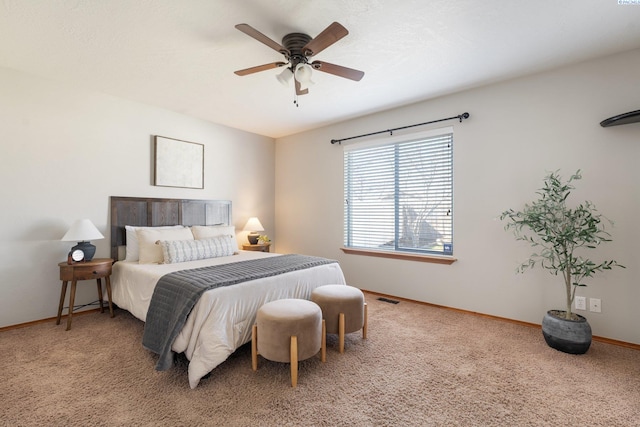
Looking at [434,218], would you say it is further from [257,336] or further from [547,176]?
[257,336]

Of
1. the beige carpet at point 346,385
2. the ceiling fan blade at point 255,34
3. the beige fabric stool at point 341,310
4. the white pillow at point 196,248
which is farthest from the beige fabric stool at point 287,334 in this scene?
the ceiling fan blade at point 255,34

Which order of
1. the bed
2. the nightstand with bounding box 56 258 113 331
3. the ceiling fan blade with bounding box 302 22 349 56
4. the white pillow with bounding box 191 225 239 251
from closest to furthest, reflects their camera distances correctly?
the ceiling fan blade with bounding box 302 22 349 56 < the bed < the nightstand with bounding box 56 258 113 331 < the white pillow with bounding box 191 225 239 251

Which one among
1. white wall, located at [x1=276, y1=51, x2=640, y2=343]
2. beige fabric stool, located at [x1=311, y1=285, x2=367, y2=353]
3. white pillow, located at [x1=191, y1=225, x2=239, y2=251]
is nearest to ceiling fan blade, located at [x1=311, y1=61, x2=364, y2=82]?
white wall, located at [x1=276, y1=51, x2=640, y2=343]

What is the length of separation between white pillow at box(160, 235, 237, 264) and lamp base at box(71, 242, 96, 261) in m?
0.68

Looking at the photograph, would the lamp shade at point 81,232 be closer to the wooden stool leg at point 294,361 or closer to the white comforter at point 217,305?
the white comforter at point 217,305

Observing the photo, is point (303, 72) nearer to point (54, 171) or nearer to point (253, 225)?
point (54, 171)

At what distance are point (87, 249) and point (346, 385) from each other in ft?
9.79

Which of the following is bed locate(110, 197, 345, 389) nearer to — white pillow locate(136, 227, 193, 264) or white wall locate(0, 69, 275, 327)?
white pillow locate(136, 227, 193, 264)

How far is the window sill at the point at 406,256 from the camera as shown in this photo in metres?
3.54

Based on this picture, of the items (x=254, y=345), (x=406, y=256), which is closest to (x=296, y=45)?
(x=254, y=345)

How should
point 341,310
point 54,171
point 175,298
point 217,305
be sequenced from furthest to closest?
point 54,171
point 341,310
point 175,298
point 217,305

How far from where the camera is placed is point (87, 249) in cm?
313

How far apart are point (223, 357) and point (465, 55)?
10.4ft

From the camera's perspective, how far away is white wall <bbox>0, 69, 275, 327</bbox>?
2938mm
